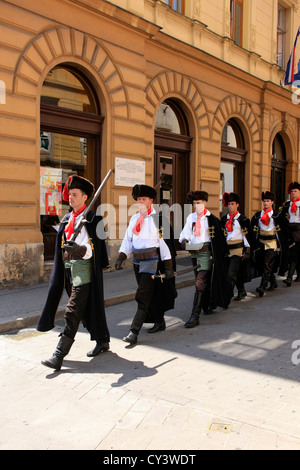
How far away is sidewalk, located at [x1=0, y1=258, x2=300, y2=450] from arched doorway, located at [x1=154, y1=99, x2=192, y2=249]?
23.2ft

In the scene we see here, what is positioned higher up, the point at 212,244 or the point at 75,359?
the point at 212,244

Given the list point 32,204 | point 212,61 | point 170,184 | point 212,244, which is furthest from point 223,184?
point 212,244

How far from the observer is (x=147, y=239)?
5746mm

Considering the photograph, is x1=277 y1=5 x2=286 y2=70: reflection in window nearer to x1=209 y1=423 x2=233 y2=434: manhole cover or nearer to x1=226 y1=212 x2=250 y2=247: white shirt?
x1=226 y1=212 x2=250 y2=247: white shirt

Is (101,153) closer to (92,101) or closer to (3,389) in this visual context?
(92,101)

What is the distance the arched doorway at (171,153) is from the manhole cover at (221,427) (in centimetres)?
964

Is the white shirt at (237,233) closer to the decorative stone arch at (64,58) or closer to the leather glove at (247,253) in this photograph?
the leather glove at (247,253)

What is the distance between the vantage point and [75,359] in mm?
5035

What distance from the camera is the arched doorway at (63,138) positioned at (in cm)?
980

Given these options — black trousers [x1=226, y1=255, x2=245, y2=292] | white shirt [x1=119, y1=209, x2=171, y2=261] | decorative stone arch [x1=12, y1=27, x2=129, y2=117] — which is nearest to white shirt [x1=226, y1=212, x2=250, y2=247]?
black trousers [x1=226, y1=255, x2=245, y2=292]

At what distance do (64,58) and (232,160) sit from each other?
772 centimetres

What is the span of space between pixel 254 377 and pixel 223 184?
11.4m

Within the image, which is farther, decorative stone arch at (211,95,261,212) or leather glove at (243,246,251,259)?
decorative stone arch at (211,95,261,212)

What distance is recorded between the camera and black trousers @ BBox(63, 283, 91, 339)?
4.75 m
